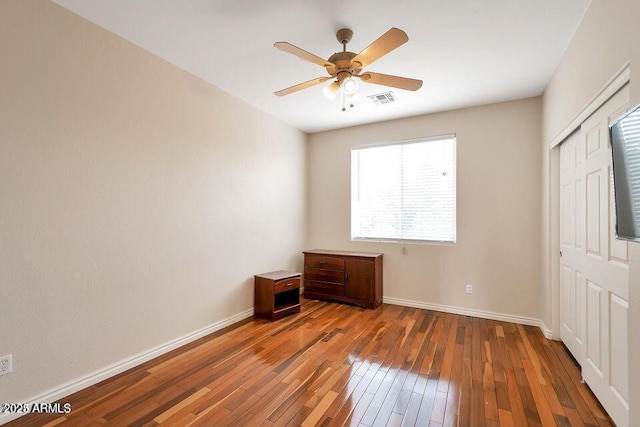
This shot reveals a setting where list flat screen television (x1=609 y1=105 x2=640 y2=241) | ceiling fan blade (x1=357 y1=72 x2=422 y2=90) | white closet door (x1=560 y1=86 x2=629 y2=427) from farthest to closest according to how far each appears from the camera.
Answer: ceiling fan blade (x1=357 y1=72 x2=422 y2=90)
white closet door (x1=560 y1=86 x2=629 y2=427)
flat screen television (x1=609 y1=105 x2=640 y2=241)

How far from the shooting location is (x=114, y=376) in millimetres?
2283

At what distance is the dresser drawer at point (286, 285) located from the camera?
357 centimetres

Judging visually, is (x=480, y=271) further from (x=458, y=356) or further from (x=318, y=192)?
(x=318, y=192)

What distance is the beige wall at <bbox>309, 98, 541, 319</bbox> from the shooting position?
3.45 metres

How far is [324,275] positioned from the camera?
4.36m

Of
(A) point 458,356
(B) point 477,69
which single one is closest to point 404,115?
(B) point 477,69

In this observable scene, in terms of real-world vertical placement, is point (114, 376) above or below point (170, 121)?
below

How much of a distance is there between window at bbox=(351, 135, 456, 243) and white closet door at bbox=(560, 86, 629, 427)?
4.49 ft

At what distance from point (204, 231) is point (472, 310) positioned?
11.3ft

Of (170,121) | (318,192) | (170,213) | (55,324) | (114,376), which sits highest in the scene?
(170,121)

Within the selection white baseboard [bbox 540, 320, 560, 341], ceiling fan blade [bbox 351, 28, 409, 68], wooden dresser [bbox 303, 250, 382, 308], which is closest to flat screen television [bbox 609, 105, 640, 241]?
ceiling fan blade [bbox 351, 28, 409, 68]

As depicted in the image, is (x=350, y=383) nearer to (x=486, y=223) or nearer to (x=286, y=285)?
(x=286, y=285)

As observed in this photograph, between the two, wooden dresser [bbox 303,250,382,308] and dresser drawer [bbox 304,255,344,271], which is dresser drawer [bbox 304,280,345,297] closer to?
wooden dresser [bbox 303,250,382,308]

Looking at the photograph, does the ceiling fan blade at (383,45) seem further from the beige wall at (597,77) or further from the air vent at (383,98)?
the air vent at (383,98)
